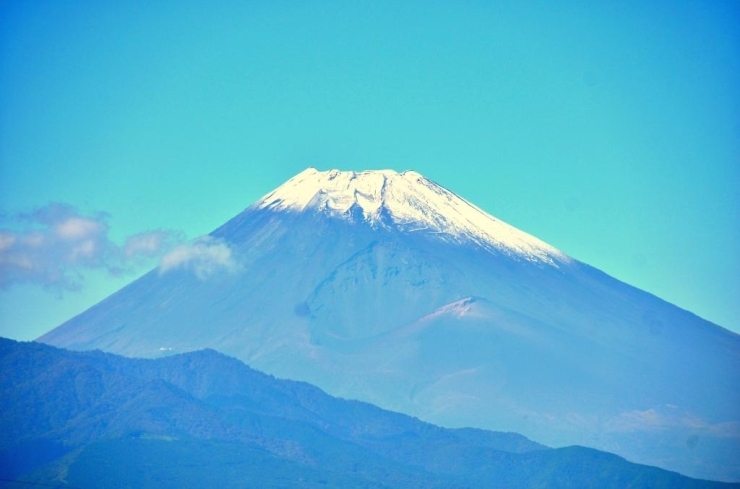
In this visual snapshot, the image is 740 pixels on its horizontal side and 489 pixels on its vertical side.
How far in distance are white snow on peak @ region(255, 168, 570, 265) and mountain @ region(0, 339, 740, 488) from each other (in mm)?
44486

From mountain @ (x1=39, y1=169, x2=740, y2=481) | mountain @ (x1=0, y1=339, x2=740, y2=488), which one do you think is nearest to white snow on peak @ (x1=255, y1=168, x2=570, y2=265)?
mountain @ (x1=39, y1=169, x2=740, y2=481)

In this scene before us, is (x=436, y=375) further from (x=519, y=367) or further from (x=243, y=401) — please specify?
(x=243, y=401)

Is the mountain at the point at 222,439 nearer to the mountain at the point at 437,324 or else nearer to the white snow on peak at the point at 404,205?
the mountain at the point at 437,324

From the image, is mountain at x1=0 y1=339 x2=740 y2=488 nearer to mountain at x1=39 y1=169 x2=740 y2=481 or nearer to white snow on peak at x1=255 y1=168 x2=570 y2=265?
mountain at x1=39 y1=169 x2=740 y2=481

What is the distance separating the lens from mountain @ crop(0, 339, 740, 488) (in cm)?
9744

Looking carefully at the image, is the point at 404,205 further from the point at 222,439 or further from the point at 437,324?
the point at 222,439

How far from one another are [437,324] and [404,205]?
24.2 metres

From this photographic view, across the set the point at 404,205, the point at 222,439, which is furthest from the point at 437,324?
the point at 222,439

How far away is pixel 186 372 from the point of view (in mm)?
127312

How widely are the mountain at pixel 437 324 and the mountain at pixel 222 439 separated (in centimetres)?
1262

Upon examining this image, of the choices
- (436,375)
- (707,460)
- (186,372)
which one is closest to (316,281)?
(436,375)

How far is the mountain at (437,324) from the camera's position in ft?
461

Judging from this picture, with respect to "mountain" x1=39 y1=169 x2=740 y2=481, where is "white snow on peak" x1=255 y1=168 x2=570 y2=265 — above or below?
above

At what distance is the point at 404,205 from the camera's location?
173m
